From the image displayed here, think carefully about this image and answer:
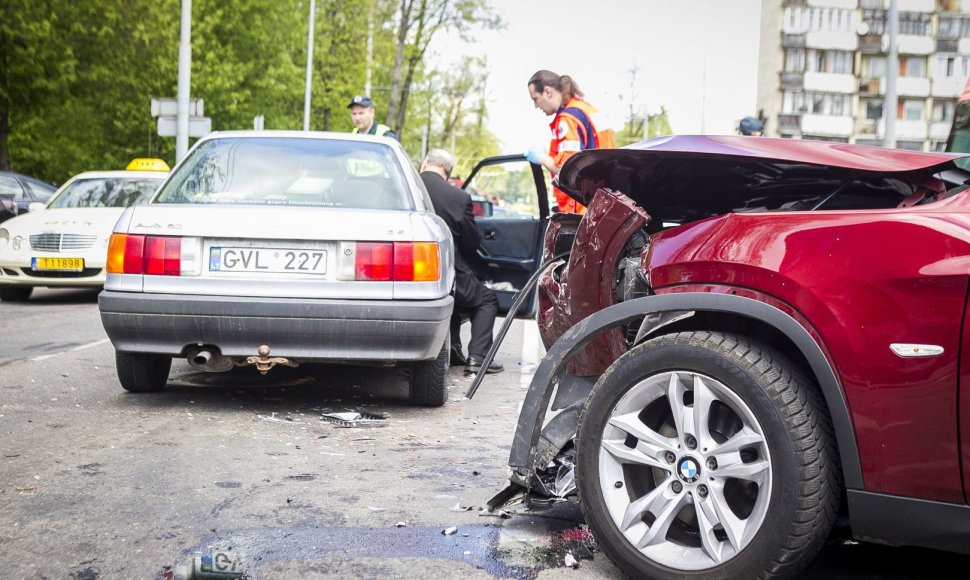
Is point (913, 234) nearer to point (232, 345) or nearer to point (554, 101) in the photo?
point (232, 345)

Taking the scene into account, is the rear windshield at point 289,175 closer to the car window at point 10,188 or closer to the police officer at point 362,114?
the police officer at point 362,114

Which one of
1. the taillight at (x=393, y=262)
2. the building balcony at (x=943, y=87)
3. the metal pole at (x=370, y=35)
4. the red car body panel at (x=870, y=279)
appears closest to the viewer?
A: the red car body panel at (x=870, y=279)

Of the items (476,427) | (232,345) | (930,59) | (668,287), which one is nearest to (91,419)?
(232,345)

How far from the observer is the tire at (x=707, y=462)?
3125 mm

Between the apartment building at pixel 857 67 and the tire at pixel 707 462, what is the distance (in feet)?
277

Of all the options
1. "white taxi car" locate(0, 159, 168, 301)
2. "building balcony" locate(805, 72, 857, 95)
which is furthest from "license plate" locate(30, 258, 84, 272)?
"building balcony" locate(805, 72, 857, 95)

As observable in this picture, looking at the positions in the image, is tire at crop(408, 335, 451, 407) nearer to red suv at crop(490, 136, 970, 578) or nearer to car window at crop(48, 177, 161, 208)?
red suv at crop(490, 136, 970, 578)

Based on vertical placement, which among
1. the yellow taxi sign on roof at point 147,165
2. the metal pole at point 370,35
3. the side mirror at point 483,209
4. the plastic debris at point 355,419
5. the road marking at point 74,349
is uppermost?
the metal pole at point 370,35

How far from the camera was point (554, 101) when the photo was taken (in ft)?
27.9

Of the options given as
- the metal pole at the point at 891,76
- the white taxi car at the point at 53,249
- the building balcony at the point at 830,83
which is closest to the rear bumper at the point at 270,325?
the white taxi car at the point at 53,249

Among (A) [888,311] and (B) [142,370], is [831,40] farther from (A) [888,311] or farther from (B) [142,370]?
(A) [888,311]

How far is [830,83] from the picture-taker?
85.9 meters

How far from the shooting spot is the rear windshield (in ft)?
20.9

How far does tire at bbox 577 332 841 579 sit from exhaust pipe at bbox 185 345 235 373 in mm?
2967
